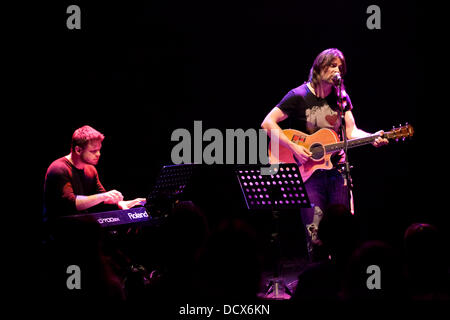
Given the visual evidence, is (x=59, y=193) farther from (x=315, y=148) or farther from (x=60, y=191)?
(x=315, y=148)

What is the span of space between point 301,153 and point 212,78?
2.06 meters

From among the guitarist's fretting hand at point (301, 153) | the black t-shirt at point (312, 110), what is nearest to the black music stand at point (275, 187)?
the guitarist's fretting hand at point (301, 153)

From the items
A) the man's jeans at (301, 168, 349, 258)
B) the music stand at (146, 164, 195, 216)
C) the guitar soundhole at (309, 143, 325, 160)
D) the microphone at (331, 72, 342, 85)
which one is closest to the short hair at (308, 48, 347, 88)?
the microphone at (331, 72, 342, 85)

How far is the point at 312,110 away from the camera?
5074mm

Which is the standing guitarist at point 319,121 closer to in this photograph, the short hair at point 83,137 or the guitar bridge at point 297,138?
the guitar bridge at point 297,138

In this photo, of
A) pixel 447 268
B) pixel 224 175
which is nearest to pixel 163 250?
pixel 447 268

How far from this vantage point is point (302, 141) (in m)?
5.11

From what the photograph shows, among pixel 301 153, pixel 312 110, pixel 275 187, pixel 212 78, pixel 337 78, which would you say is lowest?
pixel 275 187

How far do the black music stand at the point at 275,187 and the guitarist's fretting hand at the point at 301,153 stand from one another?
965 mm

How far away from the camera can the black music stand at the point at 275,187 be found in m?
4.02

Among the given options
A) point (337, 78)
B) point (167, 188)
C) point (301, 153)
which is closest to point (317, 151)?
point (301, 153)

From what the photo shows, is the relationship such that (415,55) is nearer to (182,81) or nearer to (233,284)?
(182,81)

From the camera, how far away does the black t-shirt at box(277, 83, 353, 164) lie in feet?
16.6

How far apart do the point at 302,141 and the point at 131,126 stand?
2469 millimetres
